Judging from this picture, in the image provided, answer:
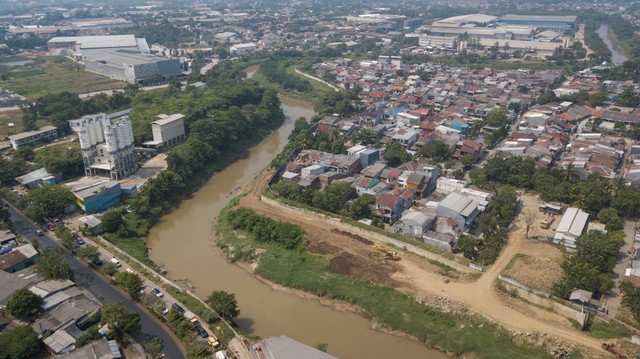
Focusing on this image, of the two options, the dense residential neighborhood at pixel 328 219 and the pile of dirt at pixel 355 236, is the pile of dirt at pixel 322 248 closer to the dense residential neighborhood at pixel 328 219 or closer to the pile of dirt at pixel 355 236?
the dense residential neighborhood at pixel 328 219

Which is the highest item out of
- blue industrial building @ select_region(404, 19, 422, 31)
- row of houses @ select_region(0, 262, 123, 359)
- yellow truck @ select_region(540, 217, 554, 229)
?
blue industrial building @ select_region(404, 19, 422, 31)

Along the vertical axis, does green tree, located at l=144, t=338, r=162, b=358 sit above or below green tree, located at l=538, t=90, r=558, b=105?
below

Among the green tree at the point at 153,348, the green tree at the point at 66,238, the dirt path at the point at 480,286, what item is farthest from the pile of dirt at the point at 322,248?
the green tree at the point at 66,238

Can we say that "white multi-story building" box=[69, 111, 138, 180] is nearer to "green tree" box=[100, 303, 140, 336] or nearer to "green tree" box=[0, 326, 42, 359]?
"green tree" box=[100, 303, 140, 336]

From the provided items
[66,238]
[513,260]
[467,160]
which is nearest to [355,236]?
[513,260]

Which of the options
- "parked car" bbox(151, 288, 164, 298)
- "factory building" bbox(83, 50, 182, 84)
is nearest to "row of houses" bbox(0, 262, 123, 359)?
"parked car" bbox(151, 288, 164, 298)

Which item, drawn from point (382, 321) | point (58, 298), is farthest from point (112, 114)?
point (382, 321)

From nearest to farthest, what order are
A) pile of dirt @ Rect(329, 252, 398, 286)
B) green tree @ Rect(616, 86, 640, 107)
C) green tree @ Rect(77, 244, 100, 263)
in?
pile of dirt @ Rect(329, 252, 398, 286), green tree @ Rect(77, 244, 100, 263), green tree @ Rect(616, 86, 640, 107)

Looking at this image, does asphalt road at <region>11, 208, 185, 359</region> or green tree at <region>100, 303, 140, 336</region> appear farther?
asphalt road at <region>11, 208, 185, 359</region>
